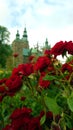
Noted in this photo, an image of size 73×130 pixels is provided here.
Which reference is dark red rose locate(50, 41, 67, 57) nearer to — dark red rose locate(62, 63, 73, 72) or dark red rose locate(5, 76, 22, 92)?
dark red rose locate(62, 63, 73, 72)

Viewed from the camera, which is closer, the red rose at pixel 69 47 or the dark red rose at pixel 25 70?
the dark red rose at pixel 25 70

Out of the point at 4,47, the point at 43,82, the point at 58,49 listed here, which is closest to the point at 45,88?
the point at 43,82

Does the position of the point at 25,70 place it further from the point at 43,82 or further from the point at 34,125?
the point at 34,125

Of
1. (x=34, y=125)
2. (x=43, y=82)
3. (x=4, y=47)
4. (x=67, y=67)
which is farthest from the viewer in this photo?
(x=4, y=47)

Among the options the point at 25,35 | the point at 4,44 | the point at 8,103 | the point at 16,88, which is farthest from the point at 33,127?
the point at 25,35

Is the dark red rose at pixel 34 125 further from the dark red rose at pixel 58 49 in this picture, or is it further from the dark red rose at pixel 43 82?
the dark red rose at pixel 58 49

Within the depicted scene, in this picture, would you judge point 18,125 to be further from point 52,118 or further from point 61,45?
point 61,45

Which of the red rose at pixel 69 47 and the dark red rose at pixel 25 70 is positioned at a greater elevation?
the red rose at pixel 69 47

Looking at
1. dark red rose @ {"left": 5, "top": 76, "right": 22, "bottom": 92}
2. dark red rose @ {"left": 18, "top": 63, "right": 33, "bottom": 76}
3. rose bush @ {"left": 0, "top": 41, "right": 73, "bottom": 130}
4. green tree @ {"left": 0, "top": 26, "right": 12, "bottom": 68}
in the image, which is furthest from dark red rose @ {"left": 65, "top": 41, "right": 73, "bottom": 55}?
green tree @ {"left": 0, "top": 26, "right": 12, "bottom": 68}

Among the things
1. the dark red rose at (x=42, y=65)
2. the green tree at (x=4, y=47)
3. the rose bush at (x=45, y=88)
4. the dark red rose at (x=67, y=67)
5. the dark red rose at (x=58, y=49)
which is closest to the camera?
the rose bush at (x=45, y=88)

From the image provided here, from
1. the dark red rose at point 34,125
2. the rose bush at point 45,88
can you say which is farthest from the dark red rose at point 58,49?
the dark red rose at point 34,125

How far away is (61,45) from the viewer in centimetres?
224

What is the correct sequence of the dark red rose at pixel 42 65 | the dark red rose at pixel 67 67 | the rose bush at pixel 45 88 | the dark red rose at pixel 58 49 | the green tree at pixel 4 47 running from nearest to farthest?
the rose bush at pixel 45 88
the dark red rose at pixel 42 65
the dark red rose at pixel 58 49
the dark red rose at pixel 67 67
the green tree at pixel 4 47

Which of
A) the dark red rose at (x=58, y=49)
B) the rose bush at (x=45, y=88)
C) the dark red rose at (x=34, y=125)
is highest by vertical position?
the dark red rose at (x=58, y=49)
